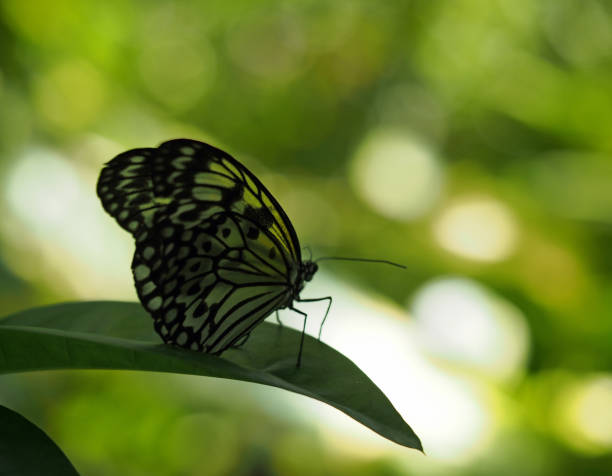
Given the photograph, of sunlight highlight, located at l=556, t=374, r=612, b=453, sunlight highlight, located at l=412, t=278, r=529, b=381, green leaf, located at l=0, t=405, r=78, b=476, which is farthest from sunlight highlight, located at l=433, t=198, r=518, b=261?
green leaf, located at l=0, t=405, r=78, b=476

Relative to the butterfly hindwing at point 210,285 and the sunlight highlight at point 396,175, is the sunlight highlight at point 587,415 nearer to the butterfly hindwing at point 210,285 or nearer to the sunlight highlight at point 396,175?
the sunlight highlight at point 396,175

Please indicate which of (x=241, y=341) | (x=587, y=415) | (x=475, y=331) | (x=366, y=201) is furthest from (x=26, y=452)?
(x=366, y=201)

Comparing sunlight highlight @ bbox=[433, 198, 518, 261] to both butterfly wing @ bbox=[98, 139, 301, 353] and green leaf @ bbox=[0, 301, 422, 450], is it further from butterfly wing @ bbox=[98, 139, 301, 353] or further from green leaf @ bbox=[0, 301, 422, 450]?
green leaf @ bbox=[0, 301, 422, 450]

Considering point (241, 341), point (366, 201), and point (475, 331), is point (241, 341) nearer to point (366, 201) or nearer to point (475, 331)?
point (475, 331)

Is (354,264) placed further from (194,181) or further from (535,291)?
(194,181)

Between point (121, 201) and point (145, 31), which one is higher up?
point (145, 31)

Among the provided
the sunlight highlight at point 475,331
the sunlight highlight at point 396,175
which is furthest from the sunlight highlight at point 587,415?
the sunlight highlight at point 396,175

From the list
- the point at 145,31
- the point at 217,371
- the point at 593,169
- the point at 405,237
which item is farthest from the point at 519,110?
the point at 217,371
